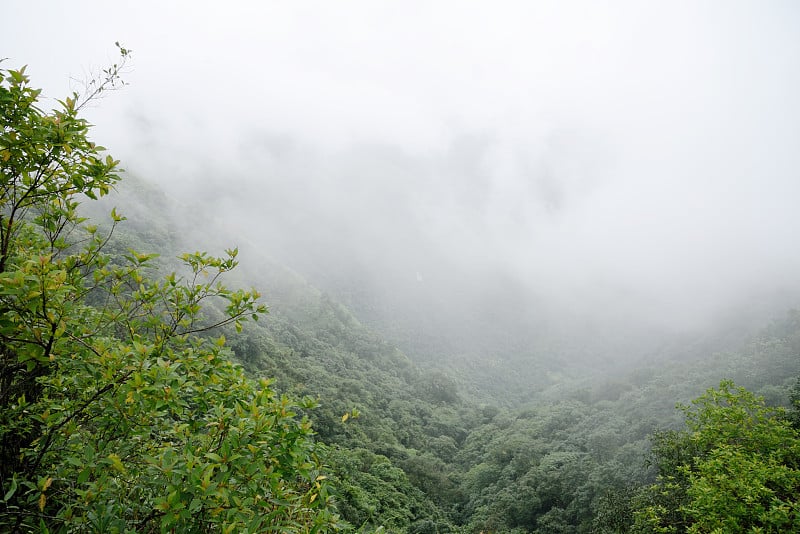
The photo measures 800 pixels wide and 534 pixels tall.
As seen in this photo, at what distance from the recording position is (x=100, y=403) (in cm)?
352

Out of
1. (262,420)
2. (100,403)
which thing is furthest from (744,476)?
(100,403)

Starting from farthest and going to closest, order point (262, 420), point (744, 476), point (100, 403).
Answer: point (744, 476) → point (100, 403) → point (262, 420)

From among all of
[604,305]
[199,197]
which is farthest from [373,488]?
[604,305]

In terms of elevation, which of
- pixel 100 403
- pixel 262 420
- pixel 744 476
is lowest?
pixel 100 403

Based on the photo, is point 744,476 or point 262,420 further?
point 744,476

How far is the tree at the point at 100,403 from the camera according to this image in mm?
2676

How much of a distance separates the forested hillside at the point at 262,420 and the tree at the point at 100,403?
0.02m

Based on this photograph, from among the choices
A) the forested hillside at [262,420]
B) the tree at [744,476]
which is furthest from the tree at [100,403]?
the tree at [744,476]

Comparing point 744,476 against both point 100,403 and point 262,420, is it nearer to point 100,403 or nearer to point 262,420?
point 262,420

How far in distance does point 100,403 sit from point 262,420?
6.13 feet

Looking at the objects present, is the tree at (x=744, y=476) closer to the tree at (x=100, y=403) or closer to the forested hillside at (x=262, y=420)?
the forested hillside at (x=262, y=420)

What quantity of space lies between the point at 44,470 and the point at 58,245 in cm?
203

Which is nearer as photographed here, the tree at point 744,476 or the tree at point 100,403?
the tree at point 100,403

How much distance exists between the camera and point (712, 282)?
477 ft
